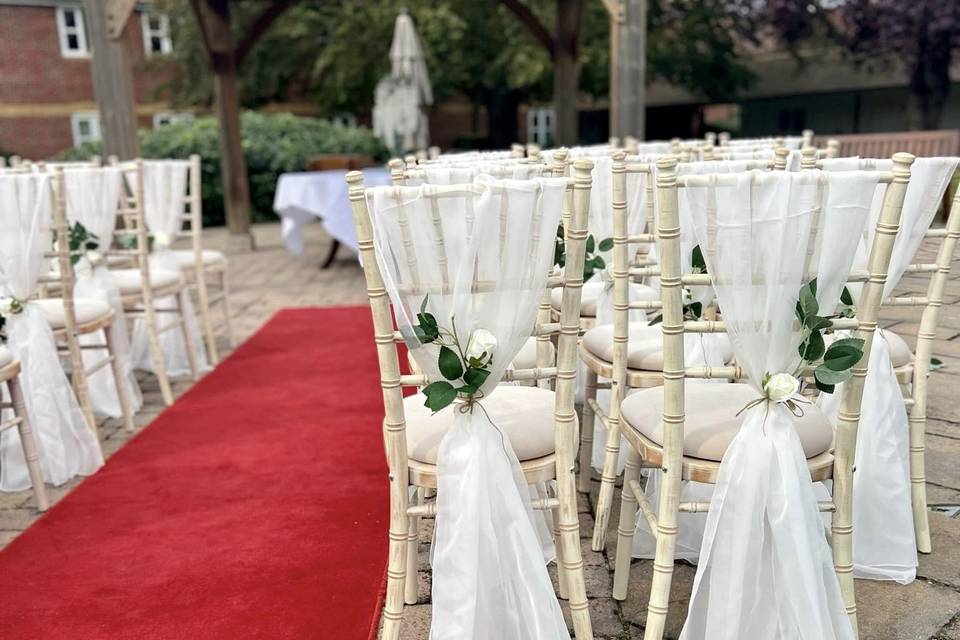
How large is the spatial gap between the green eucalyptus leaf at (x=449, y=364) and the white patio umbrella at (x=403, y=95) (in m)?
7.22

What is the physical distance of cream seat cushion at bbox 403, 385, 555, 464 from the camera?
6.10 feet

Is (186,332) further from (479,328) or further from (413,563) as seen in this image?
(479,328)

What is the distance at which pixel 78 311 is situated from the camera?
3.37m

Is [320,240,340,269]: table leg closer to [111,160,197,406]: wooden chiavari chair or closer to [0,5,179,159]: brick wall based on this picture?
[111,160,197,406]: wooden chiavari chair

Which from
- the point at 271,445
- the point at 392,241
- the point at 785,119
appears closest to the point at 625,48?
the point at 271,445

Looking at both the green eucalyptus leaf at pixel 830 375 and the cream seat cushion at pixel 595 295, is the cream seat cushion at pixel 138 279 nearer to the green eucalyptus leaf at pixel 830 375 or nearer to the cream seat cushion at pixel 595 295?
the cream seat cushion at pixel 595 295

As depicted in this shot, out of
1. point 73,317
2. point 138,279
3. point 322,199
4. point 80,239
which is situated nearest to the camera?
→ point 73,317

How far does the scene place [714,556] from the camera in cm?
175

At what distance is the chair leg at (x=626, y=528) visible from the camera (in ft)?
6.86

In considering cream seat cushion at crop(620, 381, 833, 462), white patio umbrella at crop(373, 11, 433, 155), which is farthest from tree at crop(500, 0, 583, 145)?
cream seat cushion at crop(620, 381, 833, 462)

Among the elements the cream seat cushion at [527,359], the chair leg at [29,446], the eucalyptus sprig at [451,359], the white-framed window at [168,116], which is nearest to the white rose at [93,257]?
the chair leg at [29,446]

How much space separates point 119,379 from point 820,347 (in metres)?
2.93

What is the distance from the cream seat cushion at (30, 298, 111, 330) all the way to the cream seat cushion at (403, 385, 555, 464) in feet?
6.12

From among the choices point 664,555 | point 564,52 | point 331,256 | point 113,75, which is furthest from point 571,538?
point 564,52
